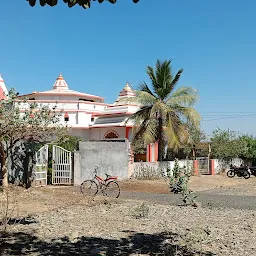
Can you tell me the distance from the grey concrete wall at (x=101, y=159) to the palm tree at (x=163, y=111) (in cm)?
312

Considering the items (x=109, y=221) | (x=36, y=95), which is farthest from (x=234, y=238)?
(x=36, y=95)

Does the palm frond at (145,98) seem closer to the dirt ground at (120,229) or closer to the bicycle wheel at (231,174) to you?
the bicycle wheel at (231,174)

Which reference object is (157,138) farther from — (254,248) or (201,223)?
(254,248)

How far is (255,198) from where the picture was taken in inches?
575

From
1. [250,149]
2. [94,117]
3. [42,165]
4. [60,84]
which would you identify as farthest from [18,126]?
[60,84]

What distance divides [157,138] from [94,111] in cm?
1216

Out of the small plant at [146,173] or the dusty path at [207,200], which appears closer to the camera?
the dusty path at [207,200]

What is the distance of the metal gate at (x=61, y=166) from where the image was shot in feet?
57.2

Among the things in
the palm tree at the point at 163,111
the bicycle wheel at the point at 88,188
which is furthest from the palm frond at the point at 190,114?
the bicycle wheel at the point at 88,188

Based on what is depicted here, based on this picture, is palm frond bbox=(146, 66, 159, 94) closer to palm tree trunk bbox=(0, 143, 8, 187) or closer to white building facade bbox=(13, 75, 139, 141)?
white building facade bbox=(13, 75, 139, 141)

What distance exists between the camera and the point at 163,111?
2255 cm

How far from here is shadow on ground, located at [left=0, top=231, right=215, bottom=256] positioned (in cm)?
632

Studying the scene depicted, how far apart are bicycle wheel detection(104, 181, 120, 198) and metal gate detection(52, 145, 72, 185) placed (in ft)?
12.0

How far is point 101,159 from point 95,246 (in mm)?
12360
